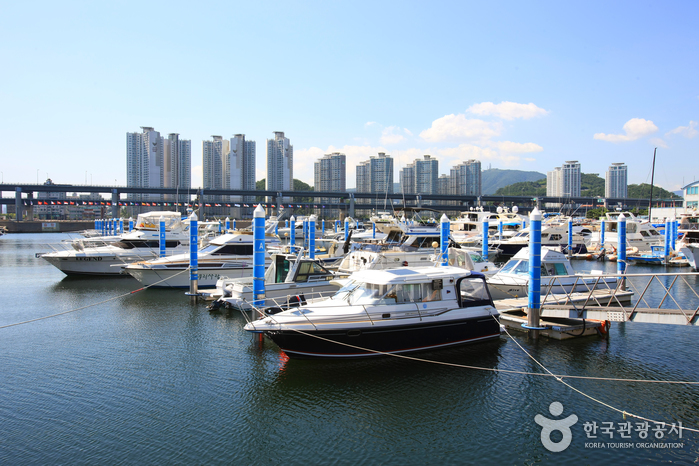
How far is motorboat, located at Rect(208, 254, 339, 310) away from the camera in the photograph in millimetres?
17656

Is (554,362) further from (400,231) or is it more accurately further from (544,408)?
(400,231)

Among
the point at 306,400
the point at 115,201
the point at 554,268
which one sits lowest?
the point at 306,400

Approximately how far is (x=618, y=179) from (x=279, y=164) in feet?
430

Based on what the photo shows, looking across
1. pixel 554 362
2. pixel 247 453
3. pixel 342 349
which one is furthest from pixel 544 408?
pixel 247 453

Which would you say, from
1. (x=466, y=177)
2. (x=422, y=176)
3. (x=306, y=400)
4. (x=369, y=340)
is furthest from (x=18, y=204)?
(x=466, y=177)

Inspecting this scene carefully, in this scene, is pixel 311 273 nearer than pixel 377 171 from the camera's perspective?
Yes

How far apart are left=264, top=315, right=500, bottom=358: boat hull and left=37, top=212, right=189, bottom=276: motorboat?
21.7 metres

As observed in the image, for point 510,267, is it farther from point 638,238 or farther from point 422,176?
point 422,176

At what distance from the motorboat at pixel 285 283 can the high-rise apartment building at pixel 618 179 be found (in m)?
187

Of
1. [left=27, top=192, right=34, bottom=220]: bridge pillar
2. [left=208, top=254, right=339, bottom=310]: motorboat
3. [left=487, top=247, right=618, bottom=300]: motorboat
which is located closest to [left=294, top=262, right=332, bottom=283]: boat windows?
[left=208, top=254, right=339, bottom=310]: motorboat

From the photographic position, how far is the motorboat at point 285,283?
17656 mm

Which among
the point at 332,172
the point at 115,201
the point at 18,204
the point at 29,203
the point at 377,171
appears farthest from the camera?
the point at 332,172

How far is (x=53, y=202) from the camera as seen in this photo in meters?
116

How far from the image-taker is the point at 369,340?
39.8 ft
